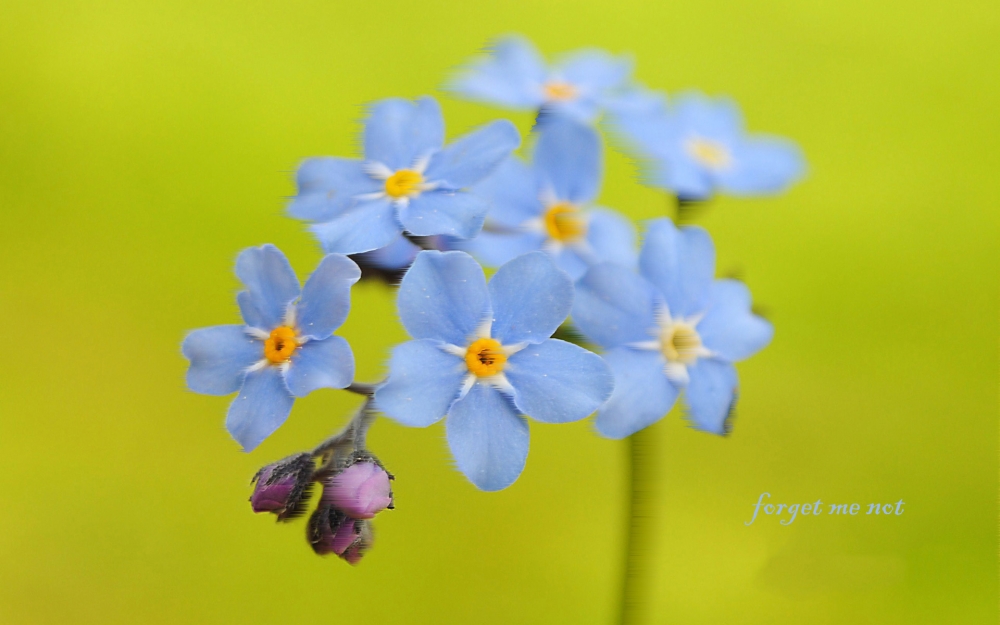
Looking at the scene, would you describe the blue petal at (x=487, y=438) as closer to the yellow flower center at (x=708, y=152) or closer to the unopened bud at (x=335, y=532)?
the unopened bud at (x=335, y=532)

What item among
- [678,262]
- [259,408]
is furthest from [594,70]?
[259,408]

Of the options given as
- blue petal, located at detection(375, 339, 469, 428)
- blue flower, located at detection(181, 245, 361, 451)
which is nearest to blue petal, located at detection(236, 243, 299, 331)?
blue flower, located at detection(181, 245, 361, 451)

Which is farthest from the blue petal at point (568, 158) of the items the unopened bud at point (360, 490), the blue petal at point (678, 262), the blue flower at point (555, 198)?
the unopened bud at point (360, 490)

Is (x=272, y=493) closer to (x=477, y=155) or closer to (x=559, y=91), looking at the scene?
(x=477, y=155)

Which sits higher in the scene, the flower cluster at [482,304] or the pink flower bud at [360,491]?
the flower cluster at [482,304]

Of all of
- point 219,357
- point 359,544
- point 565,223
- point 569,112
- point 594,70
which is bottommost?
point 359,544

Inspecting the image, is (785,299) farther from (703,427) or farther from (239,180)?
(239,180)

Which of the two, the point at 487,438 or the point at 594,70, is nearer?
the point at 487,438
